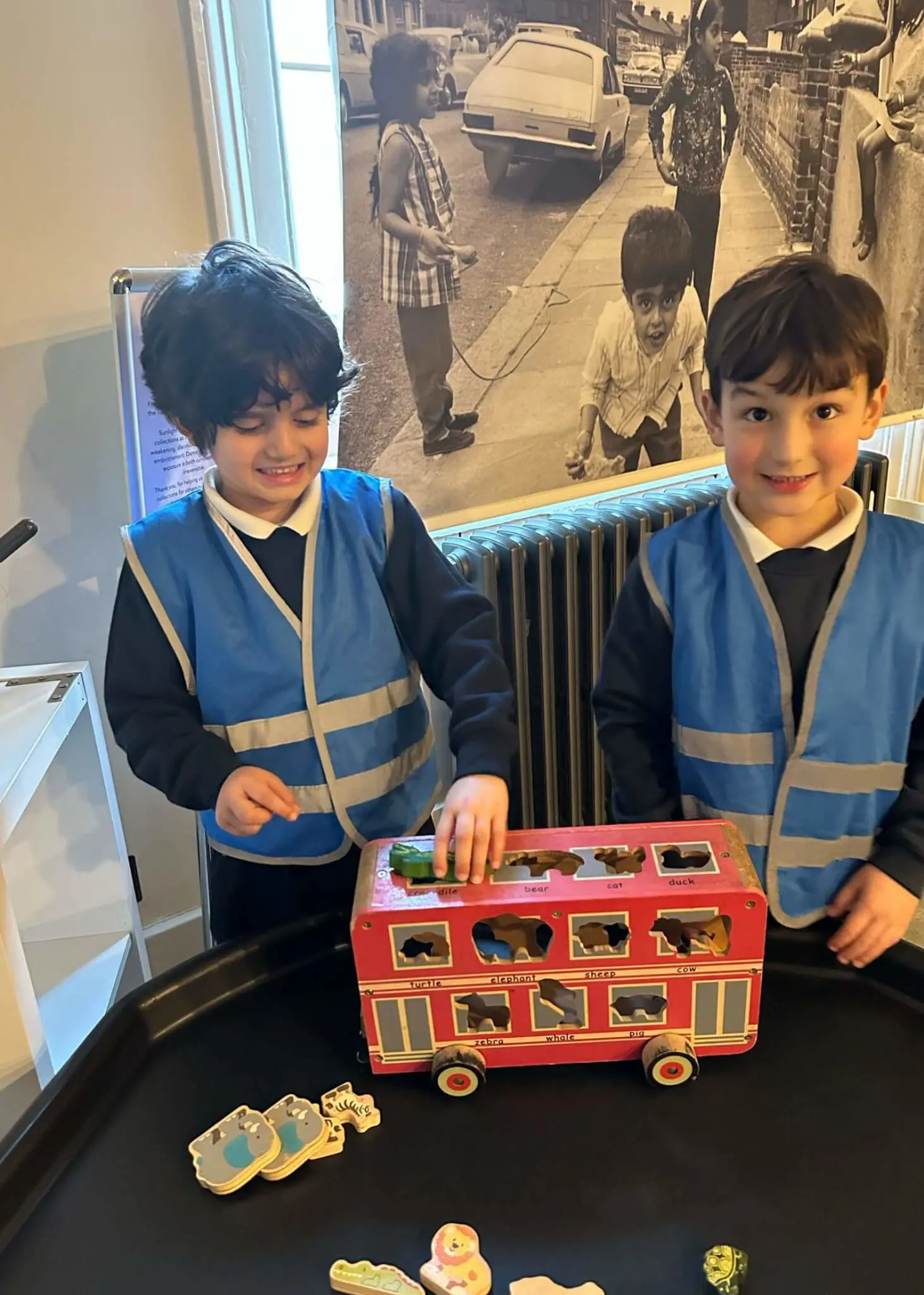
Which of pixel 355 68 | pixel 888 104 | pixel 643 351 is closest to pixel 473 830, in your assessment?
pixel 355 68

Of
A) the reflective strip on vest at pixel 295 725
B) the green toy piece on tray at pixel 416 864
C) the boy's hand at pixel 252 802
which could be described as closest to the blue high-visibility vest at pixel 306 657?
the reflective strip on vest at pixel 295 725

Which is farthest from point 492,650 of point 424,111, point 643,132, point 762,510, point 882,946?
point 643,132

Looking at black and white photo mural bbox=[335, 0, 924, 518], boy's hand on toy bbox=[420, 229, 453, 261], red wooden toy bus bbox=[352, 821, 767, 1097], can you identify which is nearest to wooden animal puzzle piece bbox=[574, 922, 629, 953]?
red wooden toy bus bbox=[352, 821, 767, 1097]

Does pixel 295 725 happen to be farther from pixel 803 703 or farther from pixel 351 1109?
pixel 803 703

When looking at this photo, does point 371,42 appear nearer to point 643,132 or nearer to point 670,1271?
point 643,132

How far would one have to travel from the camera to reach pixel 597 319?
1716 millimetres

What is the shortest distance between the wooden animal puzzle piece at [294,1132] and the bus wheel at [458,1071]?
0.29 ft

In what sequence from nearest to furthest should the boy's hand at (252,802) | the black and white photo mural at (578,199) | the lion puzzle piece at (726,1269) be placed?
the lion puzzle piece at (726,1269) < the boy's hand at (252,802) < the black and white photo mural at (578,199)

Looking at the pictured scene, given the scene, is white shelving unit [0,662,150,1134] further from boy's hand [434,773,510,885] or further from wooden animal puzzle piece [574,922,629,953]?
wooden animal puzzle piece [574,922,629,953]

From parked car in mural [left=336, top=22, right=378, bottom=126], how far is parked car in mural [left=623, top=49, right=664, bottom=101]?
48 cm

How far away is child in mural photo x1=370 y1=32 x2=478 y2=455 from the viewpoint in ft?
4.65

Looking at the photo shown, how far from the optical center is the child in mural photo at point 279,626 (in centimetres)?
92

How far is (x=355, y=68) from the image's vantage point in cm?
138

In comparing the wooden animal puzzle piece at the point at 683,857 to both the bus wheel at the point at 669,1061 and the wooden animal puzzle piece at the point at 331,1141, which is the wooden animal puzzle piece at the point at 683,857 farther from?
the wooden animal puzzle piece at the point at 331,1141
